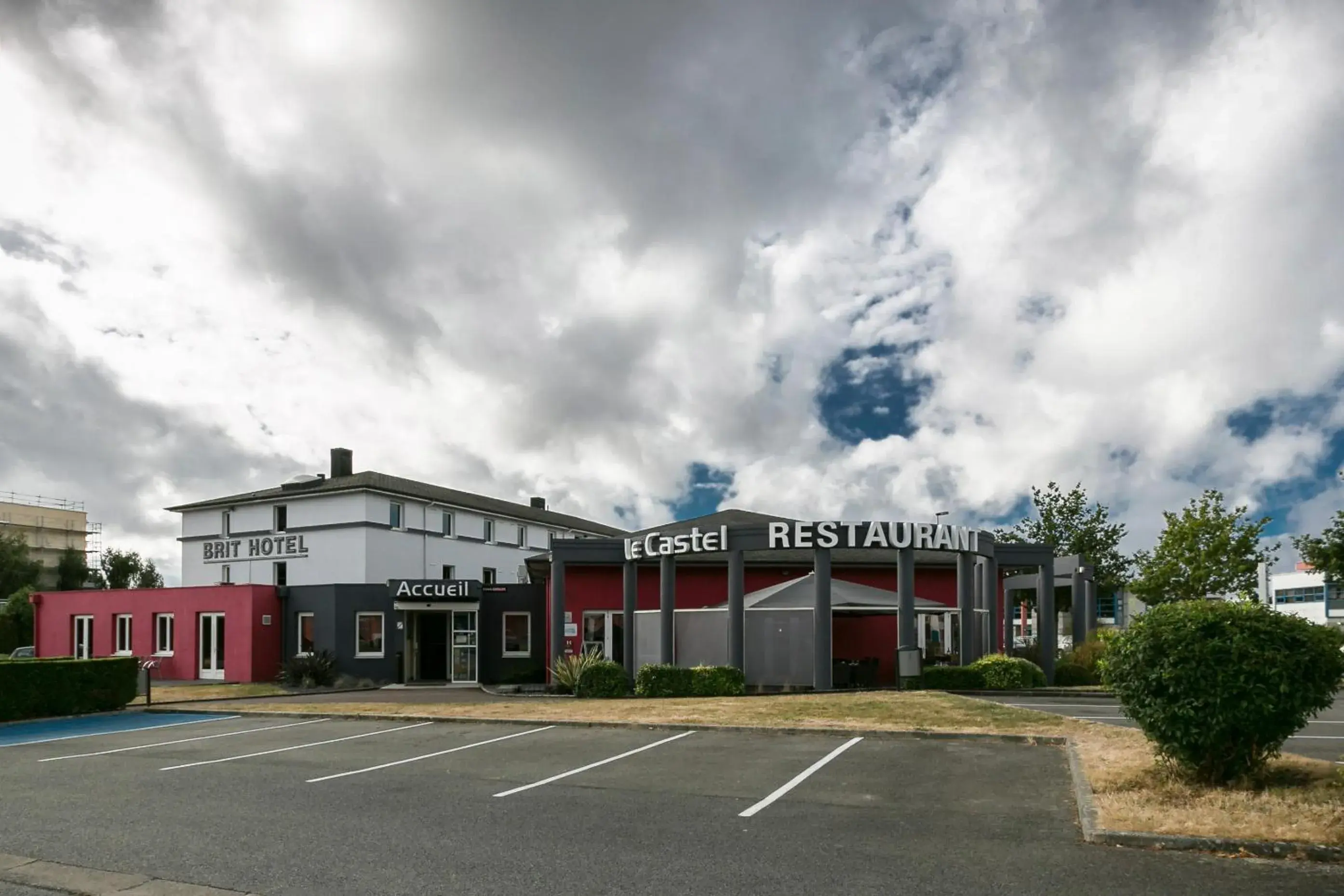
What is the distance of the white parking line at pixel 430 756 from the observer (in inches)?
508

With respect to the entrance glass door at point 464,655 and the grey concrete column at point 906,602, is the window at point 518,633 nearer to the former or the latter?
the entrance glass door at point 464,655

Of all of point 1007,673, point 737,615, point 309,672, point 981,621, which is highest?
point 737,615

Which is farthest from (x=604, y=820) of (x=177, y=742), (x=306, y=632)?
(x=306, y=632)

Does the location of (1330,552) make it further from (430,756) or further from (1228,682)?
(430,756)

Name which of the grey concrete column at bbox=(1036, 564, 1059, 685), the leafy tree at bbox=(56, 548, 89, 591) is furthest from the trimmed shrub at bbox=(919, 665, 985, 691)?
the leafy tree at bbox=(56, 548, 89, 591)

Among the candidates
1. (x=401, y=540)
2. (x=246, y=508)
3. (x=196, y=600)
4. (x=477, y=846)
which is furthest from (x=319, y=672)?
(x=477, y=846)

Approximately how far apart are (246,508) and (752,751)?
137 feet

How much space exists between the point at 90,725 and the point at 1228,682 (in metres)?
21.2

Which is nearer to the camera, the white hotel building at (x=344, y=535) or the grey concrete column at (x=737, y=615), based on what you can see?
the grey concrete column at (x=737, y=615)

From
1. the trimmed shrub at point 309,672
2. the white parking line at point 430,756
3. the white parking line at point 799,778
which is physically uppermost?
the white parking line at point 799,778

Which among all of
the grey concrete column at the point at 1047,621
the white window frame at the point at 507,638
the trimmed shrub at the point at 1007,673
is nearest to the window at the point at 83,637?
the white window frame at the point at 507,638

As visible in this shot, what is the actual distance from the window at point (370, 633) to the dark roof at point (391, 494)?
10.2 meters

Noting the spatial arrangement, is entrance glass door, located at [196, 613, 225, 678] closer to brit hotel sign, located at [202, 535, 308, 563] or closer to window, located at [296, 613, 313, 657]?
window, located at [296, 613, 313, 657]

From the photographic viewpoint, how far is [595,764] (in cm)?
1317
